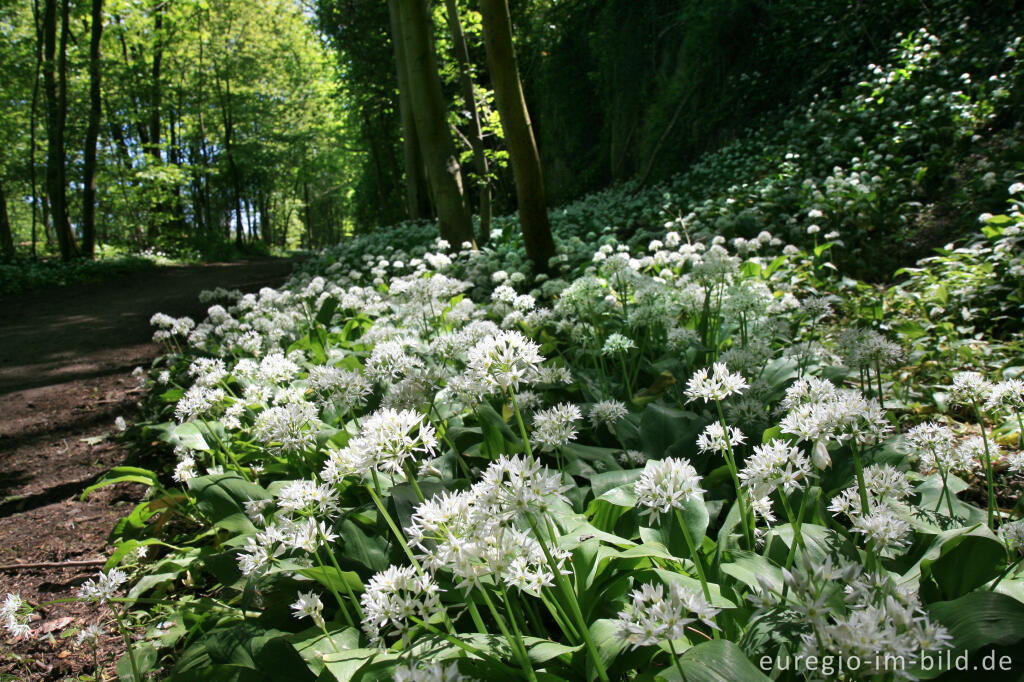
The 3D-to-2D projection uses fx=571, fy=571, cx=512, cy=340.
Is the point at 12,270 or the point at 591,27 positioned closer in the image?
the point at 12,270

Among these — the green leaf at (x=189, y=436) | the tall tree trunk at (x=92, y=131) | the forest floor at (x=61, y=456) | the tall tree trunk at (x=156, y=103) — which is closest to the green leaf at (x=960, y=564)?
the forest floor at (x=61, y=456)

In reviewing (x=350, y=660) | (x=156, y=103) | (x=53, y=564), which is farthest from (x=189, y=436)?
(x=156, y=103)

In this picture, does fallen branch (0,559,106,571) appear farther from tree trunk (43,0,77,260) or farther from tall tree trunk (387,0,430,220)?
tree trunk (43,0,77,260)

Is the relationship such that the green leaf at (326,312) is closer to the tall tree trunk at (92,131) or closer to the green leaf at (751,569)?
the green leaf at (751,569)

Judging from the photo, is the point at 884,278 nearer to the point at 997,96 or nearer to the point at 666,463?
the point at 997,96

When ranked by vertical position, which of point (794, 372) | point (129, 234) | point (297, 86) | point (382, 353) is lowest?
point (794, 372)

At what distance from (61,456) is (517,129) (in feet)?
15.8

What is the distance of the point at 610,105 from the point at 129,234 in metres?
37.1

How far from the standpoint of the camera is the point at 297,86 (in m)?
32.1

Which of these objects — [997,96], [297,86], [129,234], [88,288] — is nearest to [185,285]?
[88,288]

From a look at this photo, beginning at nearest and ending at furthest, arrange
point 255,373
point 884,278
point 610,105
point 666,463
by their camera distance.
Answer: point 666,463 < point 255,373 < point 884,278 < point 610,105

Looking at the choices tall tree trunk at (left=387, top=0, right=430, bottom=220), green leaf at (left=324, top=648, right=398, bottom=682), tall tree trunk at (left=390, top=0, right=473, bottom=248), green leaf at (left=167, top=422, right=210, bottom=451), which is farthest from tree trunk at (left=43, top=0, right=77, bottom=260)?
green leaf at (left=324, top=648, right=398, bottom=682)

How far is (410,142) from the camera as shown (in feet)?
40.1

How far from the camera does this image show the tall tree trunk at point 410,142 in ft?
37.8
